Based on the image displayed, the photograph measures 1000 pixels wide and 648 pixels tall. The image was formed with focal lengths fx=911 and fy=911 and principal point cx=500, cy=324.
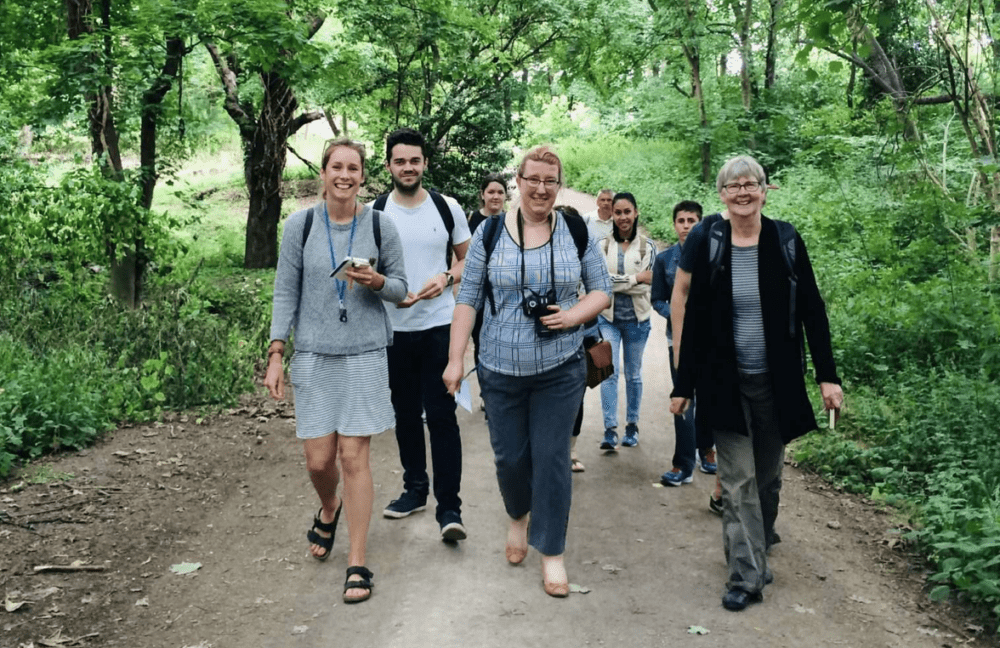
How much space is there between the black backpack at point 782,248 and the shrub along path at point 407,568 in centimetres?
Answer: 150

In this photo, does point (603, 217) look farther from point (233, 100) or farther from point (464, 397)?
point (233, 100)

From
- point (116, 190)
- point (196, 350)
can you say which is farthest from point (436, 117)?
point (196, 350)

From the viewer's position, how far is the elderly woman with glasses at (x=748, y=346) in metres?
4.36

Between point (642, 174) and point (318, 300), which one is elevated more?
point (642, 174)

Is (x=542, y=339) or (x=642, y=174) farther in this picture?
(x=642, y=174)

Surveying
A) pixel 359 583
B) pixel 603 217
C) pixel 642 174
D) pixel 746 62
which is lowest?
pixel 359 583

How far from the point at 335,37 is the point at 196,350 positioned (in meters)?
8.30

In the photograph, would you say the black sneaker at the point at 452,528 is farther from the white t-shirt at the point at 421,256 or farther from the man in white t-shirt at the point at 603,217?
the man in white t-shirt at the point at 603,217

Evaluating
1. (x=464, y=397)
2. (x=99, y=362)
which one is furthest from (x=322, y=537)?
(x=99, y=362)

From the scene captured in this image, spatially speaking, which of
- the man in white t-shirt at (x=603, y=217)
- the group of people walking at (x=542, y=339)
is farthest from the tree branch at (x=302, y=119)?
the group of people walking at (x=542, y=339)

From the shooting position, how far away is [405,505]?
5723 millimetres

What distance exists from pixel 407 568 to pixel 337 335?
4.45 feet

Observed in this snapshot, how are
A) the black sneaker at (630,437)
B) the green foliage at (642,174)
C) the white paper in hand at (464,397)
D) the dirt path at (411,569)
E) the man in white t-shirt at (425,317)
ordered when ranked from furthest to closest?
1. the green foliage at (642,174)
2. the black sneaker at (630,437)
3. the man in white t-shirt at (425,317)
4. the white paper in hand at (464,397)
5. the dirt path at (411,569)

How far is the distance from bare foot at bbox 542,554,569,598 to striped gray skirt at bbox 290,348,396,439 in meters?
1.10
